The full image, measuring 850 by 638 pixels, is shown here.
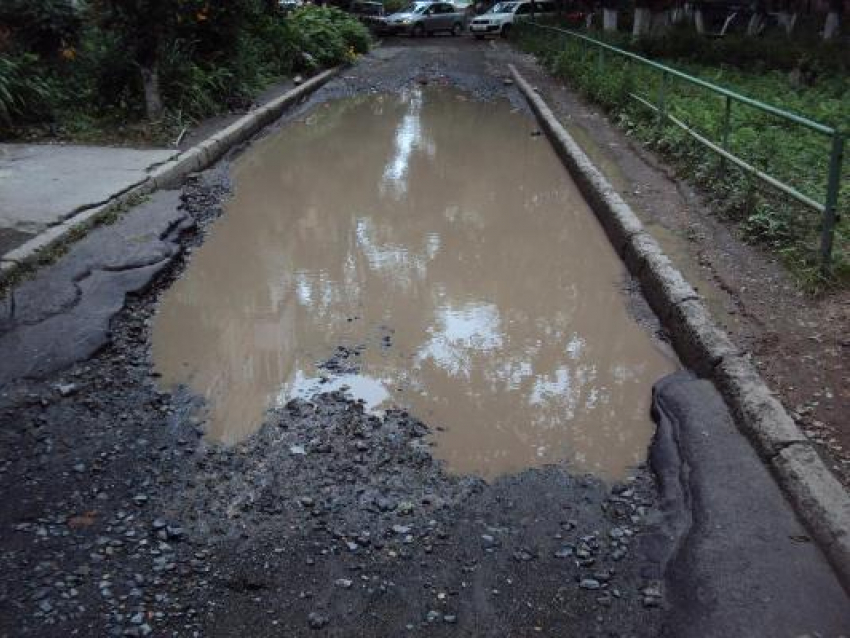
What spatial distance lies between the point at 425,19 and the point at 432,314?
32.3 m

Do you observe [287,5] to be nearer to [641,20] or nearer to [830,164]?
[641,20]

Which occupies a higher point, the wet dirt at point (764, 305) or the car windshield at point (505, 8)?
the car windshield at point (505, 8)

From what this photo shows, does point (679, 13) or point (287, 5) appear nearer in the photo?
point (287, 5)

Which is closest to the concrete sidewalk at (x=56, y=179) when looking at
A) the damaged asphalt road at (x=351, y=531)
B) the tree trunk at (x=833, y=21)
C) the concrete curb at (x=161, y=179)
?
the concrete curb at (x=161, y=179)

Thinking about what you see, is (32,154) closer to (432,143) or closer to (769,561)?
(432,143)

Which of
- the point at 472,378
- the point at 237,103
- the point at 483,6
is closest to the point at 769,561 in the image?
the point at 472,378

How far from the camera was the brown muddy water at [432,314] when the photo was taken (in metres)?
4.27

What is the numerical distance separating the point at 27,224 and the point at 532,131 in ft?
25.9

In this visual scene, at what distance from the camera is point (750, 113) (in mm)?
9750

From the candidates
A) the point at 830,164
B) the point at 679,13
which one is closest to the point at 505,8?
the point at 679,13

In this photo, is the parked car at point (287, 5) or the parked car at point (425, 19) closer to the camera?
the parked car at point (287, 5)

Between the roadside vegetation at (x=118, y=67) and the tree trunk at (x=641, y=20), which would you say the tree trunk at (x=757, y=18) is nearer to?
the tree trunk at (x=641, y=20)

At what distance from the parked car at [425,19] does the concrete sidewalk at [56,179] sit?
2695 cm

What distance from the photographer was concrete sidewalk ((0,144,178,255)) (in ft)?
21.9
